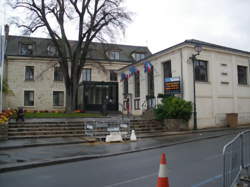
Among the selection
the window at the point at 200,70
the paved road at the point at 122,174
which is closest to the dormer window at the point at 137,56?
the window at the point at 200,70

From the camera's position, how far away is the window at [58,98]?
36.9 meters

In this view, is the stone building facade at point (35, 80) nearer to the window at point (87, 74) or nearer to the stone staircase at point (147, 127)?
the window at point (87, 74)

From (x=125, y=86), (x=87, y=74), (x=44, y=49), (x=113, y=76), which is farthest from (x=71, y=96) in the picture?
(x=44, y=49)

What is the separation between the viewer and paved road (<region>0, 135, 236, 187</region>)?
5.57 m

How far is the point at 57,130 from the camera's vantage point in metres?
15.1

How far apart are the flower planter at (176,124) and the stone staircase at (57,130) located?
49 centimetres

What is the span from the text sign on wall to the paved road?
10.4m

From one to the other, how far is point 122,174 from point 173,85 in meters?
13.5

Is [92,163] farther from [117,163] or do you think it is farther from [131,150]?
[131,150]

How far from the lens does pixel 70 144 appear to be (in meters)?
12.2

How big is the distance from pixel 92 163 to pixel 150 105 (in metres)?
15.2

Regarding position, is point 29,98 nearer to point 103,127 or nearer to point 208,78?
point 103,127

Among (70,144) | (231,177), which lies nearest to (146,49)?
(70,144)

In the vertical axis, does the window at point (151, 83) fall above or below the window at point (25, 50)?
below
